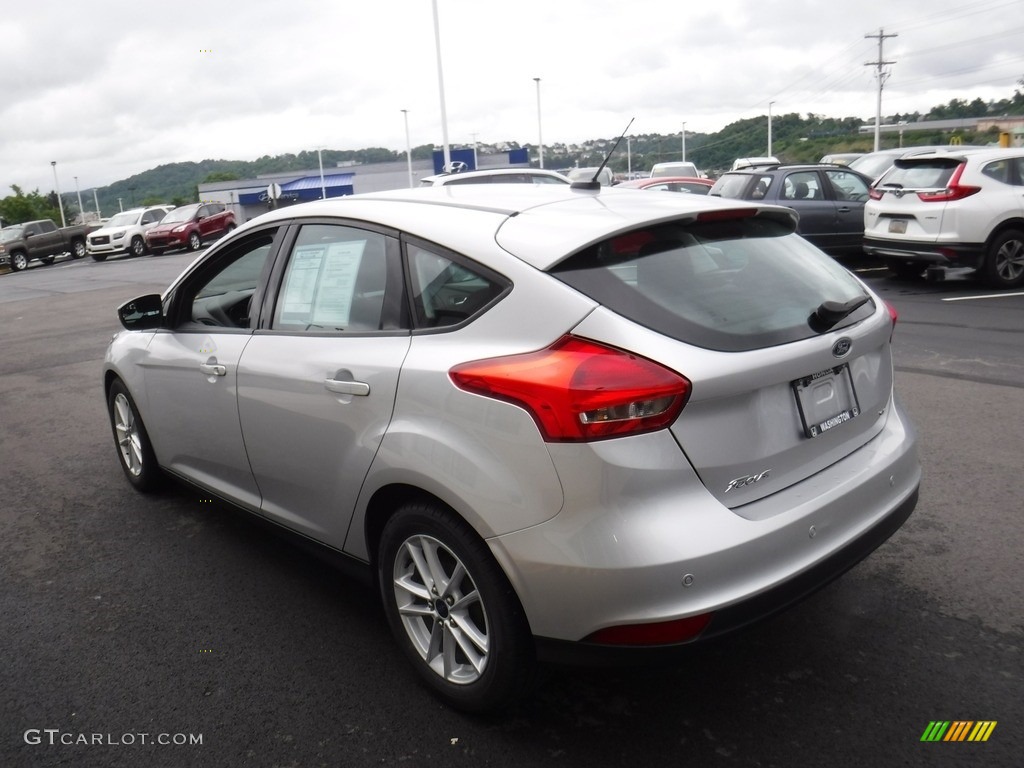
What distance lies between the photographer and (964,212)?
11117 mm

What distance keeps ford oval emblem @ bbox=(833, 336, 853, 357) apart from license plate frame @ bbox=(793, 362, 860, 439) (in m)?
0.04

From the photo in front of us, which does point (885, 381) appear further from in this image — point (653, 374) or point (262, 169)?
point (262, 169)

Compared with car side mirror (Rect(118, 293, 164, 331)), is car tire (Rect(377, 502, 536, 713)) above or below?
below

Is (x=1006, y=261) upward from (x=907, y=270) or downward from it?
upward

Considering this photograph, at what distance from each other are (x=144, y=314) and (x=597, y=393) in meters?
2.96

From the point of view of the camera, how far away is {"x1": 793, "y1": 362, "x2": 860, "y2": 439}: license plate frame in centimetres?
278

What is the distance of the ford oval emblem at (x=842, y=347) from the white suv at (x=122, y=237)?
3546 centimetres

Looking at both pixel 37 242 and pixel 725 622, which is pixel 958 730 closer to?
pixel 725 622

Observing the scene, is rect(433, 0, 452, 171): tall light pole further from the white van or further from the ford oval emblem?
the ford oval emblem

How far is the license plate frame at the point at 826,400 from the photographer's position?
278 centimetres

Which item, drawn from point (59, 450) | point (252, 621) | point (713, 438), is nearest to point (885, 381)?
point (713, 438)

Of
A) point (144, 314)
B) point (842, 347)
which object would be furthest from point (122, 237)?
point (842, 347)

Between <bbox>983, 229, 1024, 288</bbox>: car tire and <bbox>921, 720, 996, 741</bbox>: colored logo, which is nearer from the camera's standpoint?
<bbox>921, 720, 996, 741</bbox>: colored logo

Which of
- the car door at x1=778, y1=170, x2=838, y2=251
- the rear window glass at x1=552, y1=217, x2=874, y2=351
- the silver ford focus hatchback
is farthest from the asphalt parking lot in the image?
the car door at x1=778, y1=170, x2=838, y2=251
